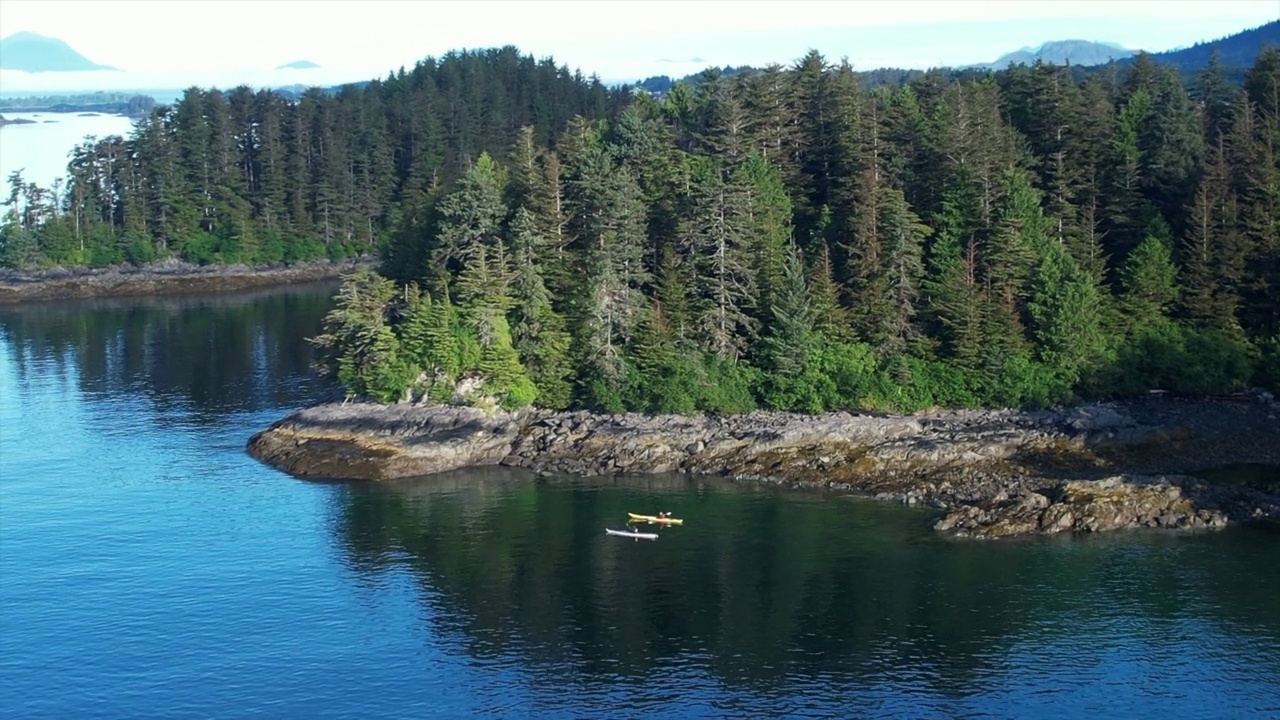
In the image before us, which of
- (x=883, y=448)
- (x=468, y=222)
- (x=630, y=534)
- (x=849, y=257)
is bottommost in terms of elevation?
(x=630, y=534)

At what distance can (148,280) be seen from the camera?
314 feet

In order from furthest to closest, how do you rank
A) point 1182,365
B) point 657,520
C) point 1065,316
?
point 1065,316 < point 1182,365 < point 657,520

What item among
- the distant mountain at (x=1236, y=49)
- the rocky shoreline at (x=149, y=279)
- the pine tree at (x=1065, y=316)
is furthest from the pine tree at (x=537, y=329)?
the distant mountain at (x=1236, y=49)

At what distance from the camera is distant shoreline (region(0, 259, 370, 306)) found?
91.9m

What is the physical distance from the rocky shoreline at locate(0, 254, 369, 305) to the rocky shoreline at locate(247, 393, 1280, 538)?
47163 millimetres

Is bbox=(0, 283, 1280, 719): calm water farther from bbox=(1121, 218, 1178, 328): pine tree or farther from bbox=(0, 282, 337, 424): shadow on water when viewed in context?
bbox=(1121, 218, 1178, 328): pine tree

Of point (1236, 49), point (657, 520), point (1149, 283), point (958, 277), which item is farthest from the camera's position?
point (1236, 49)

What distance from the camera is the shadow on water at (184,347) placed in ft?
201

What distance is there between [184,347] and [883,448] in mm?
41732

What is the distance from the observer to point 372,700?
1201 inches

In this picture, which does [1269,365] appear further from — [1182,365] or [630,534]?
[630,534]

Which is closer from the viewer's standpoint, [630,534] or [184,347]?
[630,534]

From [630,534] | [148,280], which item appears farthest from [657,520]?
[148,280]

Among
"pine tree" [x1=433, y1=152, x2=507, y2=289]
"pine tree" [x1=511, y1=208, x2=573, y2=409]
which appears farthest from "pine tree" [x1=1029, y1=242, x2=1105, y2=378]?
"pine tree" [x1=433, y1=152, x2=507, y2=289]
